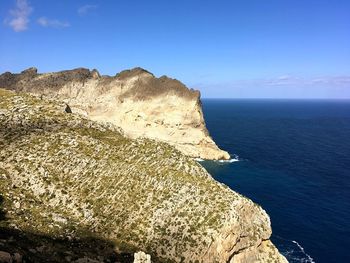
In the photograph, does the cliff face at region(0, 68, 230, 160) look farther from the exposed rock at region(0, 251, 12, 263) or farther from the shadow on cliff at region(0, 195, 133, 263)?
the exposed rock at region(0, 251, 12, 263)

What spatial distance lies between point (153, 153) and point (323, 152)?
141m

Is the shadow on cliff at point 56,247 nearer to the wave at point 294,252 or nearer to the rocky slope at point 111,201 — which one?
the rocky slope at point 111,201

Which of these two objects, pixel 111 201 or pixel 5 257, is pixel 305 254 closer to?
pixel 111 201

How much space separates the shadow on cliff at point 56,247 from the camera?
34.5 m

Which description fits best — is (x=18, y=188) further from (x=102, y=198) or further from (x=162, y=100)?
(x=162, y=100)

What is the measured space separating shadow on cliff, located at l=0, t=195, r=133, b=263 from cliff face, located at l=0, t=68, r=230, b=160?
116510mm

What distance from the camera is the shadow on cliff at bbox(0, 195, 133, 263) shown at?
3453 centimetres

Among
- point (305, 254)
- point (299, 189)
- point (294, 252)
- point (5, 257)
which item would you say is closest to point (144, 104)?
point (299, 189)

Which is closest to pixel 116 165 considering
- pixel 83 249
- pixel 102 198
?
pixel 102 198

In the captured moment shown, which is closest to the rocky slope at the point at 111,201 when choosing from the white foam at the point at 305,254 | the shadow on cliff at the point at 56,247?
the shadow on cliff at the point at 56,247

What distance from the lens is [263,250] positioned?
50031 millimetres

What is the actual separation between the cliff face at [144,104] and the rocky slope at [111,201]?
336 feet

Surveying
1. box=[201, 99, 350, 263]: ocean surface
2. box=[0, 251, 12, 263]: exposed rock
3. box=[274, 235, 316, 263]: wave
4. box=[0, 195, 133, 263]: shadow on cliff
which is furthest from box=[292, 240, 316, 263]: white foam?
box=[0, 251, 12, 263]: exposed rock

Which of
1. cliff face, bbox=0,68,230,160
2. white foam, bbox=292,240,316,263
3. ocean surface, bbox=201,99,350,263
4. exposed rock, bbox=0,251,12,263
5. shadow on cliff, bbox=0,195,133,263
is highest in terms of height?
cliff face, bbox=0,68,230,160
